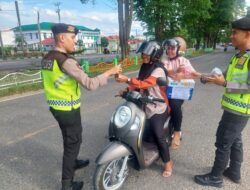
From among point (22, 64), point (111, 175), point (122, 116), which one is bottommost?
point (22, 64)

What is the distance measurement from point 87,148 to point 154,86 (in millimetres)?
1739

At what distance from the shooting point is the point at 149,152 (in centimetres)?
321

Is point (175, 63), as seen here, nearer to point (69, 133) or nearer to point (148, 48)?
point (148, 48)

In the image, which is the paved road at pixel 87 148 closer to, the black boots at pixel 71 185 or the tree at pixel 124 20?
the black boots at pixel 71 185

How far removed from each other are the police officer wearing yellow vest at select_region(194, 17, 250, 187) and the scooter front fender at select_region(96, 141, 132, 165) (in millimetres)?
1059

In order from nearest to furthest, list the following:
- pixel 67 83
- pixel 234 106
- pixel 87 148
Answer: pixel 67 83, pixel 234 106, pixel 87 148

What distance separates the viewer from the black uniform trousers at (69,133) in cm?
278

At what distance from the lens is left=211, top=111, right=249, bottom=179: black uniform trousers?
2822 millimetres

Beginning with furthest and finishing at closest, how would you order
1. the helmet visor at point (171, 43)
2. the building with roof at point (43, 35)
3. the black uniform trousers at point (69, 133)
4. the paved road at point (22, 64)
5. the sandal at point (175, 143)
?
the building with roof at point (43, 35), the paved road at point (22, 64), the sandal at point (175, 143), the helmet visor at point (171, 43), the black uniform trousers at point (69, 133)

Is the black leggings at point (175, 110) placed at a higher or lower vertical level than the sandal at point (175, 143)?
higher

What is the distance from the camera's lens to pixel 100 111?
21.5 ft

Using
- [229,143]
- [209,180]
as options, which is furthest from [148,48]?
[209,180]

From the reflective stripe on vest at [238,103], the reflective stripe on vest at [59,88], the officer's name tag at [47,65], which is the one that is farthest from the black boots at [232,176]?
the officer's name tag at [47,65]

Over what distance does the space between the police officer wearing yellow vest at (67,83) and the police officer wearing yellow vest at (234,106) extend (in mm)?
1212
